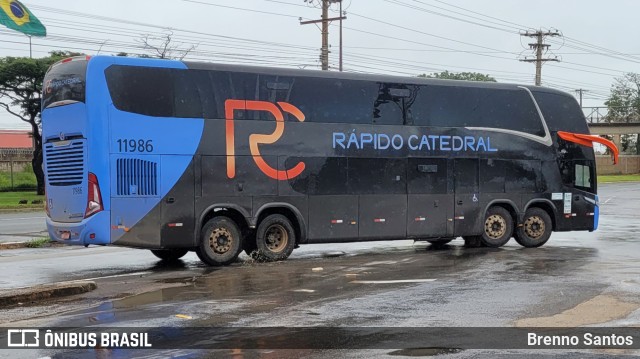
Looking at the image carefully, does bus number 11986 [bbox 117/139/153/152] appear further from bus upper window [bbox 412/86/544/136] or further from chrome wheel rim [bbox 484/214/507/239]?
chrome wheel rim [bbox 484/214/507/239]

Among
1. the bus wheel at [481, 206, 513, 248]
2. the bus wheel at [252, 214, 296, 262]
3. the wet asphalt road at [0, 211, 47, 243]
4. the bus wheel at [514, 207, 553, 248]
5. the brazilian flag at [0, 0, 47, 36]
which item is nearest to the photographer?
the bus wheel at [252, 214, 296, 262]

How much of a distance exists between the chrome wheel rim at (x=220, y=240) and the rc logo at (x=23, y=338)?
6.67 meters

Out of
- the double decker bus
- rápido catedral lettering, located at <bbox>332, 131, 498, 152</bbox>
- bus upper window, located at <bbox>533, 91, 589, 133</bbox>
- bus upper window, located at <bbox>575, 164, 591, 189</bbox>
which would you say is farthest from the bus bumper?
bus upper window, located at <bbox>575, 164, 591, 189</bbox>

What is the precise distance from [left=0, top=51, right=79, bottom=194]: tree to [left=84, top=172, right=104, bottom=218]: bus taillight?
32.3 m

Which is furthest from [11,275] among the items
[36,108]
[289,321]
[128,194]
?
[36,108]

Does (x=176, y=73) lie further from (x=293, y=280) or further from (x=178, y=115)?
(x=293, y=280)

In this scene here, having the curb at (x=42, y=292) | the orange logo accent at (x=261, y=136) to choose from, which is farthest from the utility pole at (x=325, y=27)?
the curb at (x=42, y=292)

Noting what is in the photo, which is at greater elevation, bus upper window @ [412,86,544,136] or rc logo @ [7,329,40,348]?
bus upper window @ [412,86,544,136]

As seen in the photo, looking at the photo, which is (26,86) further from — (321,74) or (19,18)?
(321,74)

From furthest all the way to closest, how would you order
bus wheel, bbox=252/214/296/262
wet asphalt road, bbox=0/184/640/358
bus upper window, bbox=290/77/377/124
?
bus upper window, bbox=290/77/377/124
bus wheel, bbox=252/214/296/262
wet asphalt road, bbox=0/184/640/358

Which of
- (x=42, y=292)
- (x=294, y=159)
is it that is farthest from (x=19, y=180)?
(x=42, y=292)

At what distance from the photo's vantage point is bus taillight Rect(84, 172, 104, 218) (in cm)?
1404

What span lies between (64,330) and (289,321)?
2.48 m

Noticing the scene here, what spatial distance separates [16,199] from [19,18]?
13.9m
